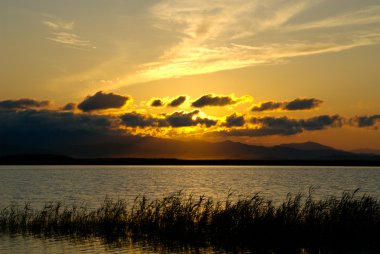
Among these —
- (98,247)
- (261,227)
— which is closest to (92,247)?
(98,247)

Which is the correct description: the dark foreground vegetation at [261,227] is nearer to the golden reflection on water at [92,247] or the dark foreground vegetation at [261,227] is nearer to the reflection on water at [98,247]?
the reflection on water at [98,247]

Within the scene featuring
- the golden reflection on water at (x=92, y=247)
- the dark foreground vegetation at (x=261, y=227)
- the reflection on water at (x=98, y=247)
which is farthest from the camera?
the dark foreground vegetation at (x=261, y=227)

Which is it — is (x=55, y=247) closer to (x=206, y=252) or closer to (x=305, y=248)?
(x=206, y=252)

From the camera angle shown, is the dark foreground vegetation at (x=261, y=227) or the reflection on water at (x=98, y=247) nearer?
the reflection on water at (x=98, y=247)

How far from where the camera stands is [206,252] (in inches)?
1141

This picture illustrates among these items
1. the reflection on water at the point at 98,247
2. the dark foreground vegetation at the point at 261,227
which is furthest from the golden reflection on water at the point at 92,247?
the dark foreground vegetation at the point at 261,227

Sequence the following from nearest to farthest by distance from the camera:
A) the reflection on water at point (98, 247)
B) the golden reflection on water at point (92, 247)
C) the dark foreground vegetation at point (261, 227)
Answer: the reflection on water at point (98, 247), the golden reflection on water at point (92, 247), the dark foreground vegetation at point (261, 227)

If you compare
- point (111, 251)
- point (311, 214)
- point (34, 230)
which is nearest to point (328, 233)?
point (311, 214)

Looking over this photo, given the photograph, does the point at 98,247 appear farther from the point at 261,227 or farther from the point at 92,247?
the point at 261,227

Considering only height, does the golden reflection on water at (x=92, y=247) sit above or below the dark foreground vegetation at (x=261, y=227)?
below

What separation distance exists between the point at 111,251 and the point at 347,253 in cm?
1338

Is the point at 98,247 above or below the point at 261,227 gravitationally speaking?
below

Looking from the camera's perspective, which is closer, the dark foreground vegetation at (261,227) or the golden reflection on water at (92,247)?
the golden reflection on water at (92,247)

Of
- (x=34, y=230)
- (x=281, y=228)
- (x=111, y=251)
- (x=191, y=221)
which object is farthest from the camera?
(x=34, y=230)
